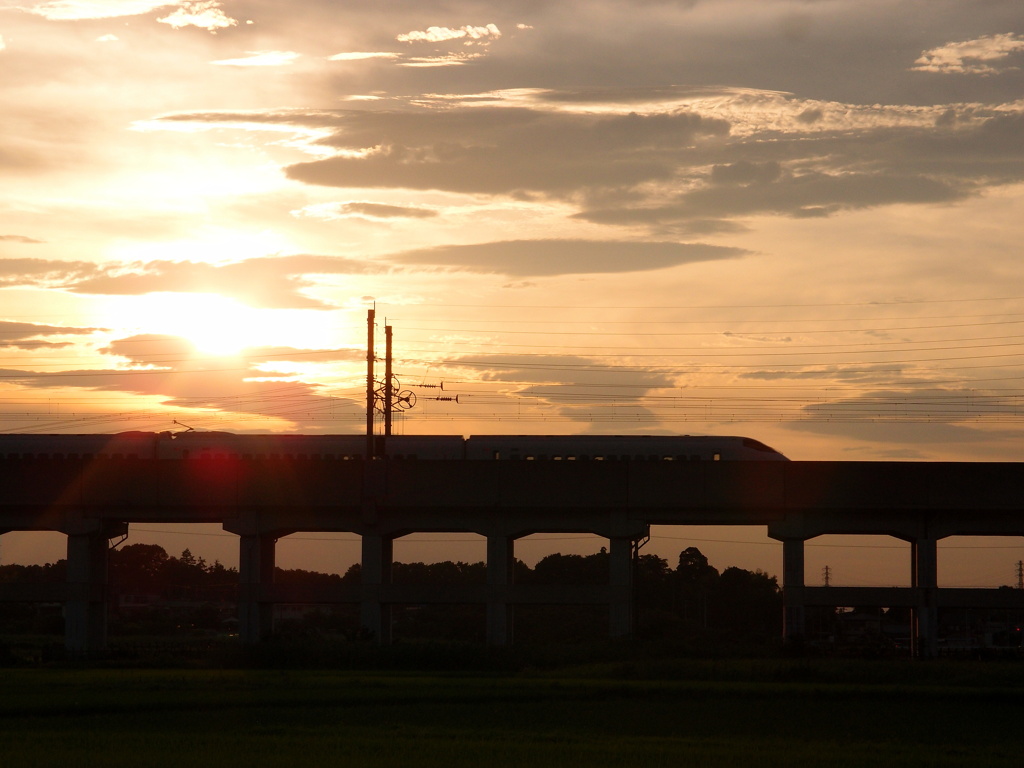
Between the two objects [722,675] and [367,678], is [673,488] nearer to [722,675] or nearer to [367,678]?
[722,675]

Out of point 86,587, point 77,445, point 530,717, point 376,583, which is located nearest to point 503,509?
point 376,583

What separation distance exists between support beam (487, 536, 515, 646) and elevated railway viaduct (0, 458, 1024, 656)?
6 cm

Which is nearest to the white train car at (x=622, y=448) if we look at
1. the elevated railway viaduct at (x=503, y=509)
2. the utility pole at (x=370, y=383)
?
the elevated railway viaduct at (x=503, y=509)

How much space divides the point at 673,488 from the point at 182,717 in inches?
1094

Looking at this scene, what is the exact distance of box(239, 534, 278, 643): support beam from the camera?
169 ft

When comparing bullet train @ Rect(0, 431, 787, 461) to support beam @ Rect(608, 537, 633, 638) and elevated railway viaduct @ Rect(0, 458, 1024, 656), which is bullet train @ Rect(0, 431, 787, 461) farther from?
support beam @ Rect(608, 537, 633, 638)

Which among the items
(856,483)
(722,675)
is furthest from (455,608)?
(722,675)

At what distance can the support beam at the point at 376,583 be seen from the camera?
2013 inches

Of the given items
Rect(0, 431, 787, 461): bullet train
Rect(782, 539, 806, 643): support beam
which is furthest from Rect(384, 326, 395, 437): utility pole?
Rect(782, 539, 806, 643): support beam

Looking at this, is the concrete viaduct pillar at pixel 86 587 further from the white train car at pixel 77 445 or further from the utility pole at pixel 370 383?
the utility pole at pixel 370 383

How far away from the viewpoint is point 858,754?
883 inches

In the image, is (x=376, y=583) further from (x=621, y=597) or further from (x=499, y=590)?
(x=621, y=597)

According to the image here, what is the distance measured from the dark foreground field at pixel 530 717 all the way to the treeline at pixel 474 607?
52.0 metres

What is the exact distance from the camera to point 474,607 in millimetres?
102375
